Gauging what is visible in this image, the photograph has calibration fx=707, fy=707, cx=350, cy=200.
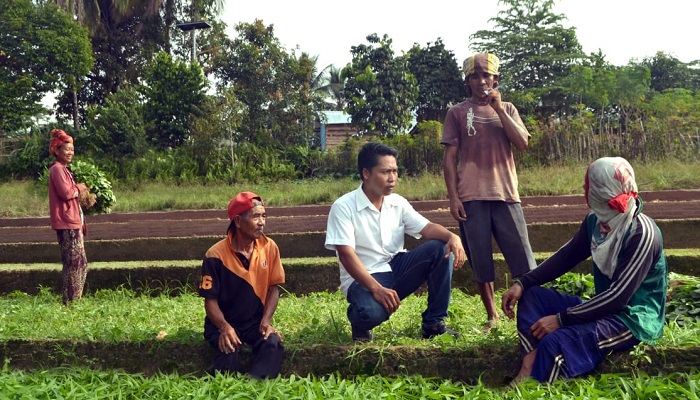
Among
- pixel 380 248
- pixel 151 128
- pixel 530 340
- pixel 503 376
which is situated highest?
pixel 151 128

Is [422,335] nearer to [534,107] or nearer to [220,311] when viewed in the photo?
[220,311]

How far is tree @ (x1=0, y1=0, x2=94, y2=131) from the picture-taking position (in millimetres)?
24969

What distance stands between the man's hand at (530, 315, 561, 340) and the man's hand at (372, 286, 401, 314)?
79 cm

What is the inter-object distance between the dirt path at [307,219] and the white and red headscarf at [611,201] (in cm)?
650

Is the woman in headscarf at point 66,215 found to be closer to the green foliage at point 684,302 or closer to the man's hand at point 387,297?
the man's hand at point 387,297

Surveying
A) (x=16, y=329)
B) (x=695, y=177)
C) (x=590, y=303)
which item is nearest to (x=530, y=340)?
(x=590, y=303)

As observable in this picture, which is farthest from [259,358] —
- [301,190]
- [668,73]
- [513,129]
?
[668,73]

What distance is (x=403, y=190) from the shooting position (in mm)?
16000

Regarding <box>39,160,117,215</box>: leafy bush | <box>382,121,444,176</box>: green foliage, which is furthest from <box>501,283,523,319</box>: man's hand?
<box>382,121,444,176</box>: green foliage

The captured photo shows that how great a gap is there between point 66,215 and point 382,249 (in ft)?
11.8

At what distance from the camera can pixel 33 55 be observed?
83.1 feet

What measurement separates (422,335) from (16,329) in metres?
2.84

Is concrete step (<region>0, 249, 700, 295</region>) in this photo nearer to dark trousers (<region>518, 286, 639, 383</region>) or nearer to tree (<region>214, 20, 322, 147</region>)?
dark trousers (<region>518, 286, 639, 383</region>)

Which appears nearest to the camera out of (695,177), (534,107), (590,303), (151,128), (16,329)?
(590,303)
